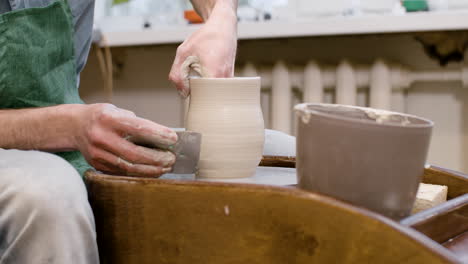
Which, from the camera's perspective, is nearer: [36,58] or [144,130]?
[144,130]

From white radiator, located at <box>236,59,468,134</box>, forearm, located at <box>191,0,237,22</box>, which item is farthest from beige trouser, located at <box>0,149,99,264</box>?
white radiator, located at <box>236,59,468,134</box>

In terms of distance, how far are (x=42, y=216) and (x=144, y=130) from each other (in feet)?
0.47

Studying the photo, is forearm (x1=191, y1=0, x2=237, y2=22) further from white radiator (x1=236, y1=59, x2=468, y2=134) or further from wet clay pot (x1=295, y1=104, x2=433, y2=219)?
white radiator (x1=236, y1=59, x2=468, y2=134)

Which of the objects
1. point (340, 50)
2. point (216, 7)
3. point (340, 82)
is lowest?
point (340, 82)

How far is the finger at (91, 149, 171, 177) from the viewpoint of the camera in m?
0.64

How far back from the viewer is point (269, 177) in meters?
0.75

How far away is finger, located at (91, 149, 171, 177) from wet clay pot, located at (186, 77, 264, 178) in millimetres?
91

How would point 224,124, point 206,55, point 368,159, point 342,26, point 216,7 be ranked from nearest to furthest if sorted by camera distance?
point 368,159 < point 224,124 < point 206,55 < point 216,7 < point 342,26

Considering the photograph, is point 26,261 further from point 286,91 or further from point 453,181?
point 286,91

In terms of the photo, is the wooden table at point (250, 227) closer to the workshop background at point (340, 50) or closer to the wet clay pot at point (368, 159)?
the wet clay pot at point (368, 159)

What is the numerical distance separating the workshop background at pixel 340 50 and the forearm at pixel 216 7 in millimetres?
658

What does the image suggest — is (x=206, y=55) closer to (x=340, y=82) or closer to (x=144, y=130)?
(x=144, y=130)

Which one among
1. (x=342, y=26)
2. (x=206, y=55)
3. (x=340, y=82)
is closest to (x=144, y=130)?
(x=206, y=55)

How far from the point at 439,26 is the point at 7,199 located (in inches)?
56.9
